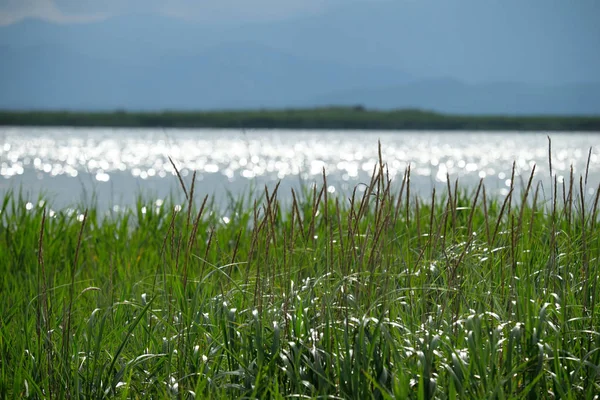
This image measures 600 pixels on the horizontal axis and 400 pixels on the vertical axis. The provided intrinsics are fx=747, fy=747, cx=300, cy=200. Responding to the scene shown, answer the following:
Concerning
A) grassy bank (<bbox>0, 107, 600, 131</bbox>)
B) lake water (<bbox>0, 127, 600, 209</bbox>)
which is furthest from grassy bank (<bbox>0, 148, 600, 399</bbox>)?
grassy bank (<bbox>0, 107, 600, 131</bbox>)

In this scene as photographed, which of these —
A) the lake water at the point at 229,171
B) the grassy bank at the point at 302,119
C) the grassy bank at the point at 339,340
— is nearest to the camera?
the grassy bank at the point at 339,340

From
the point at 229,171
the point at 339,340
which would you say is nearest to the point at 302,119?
the point at 229,171

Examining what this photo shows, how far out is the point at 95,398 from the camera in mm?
3209

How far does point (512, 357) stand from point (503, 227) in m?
3.29

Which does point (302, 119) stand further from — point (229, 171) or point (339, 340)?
point (339, 340)

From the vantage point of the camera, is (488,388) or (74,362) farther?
(74,362)

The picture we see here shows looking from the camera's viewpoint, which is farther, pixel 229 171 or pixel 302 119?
pixel 302 119

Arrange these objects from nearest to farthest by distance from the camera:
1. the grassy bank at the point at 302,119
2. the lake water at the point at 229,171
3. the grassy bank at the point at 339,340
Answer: the grassy bank at the point at 339,340 < the lake water at the point at 229,171 < the grassy bank at the point at 302,119

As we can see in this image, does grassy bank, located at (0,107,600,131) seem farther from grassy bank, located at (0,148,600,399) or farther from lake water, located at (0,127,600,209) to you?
grassy bank, located at (0,148,600,399)

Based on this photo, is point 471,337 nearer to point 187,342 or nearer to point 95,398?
point 187,342

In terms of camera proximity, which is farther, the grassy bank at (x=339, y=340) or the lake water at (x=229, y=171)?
the lake water at (x=229, y=171)

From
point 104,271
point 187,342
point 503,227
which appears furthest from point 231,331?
point 503,227

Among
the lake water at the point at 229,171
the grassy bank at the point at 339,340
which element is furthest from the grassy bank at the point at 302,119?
the grassy bank at the point at 339,340

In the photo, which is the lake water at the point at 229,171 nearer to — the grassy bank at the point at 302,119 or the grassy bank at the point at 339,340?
the grassy bank at the point at 339,340
